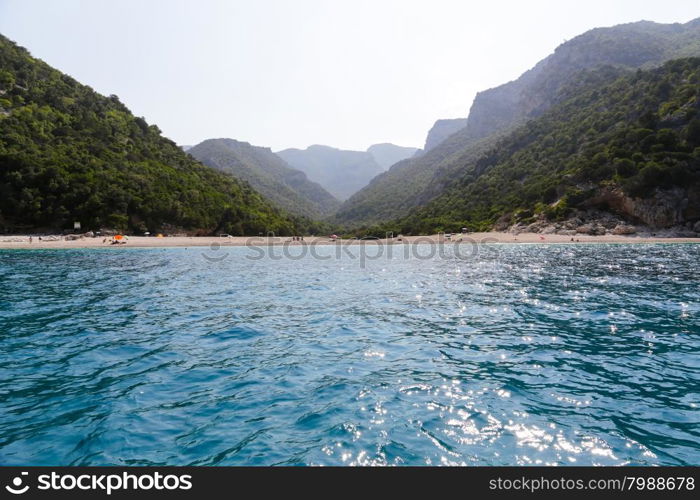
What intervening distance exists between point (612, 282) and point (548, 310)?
10.8 metres

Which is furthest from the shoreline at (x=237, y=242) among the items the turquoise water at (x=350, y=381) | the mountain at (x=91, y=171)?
the turquoise water at (x=350, y=381)

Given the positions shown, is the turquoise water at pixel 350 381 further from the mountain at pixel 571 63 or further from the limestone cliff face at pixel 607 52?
the limestone cliff face at pixel 607 52

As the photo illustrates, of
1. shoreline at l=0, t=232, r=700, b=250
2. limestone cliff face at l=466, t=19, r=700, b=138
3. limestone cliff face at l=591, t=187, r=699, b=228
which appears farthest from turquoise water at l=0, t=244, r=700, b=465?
limestone cliff face at l=466, t=19, r=700, b=138

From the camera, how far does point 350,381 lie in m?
8.52

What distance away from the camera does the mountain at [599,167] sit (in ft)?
224

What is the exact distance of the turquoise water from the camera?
571cm

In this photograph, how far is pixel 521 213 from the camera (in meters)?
87.4

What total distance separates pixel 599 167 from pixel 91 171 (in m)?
109

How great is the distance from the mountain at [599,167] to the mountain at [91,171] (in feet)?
199

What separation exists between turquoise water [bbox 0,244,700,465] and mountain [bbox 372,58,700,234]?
65.5 meters

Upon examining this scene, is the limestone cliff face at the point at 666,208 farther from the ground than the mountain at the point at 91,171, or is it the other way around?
the mountain at the point at 91,171

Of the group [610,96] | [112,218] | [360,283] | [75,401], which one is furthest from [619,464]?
[610,96]

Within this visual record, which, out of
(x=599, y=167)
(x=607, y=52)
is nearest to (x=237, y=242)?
(x=599, y=167)

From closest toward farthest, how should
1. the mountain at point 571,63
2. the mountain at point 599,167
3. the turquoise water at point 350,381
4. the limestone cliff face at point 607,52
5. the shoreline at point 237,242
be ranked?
the turquoise water at point 350,381
the shoreline at point 237,242
the mountain at point 599,167
the limestone cliff face at point 607,52
the mountain at point 571,63
